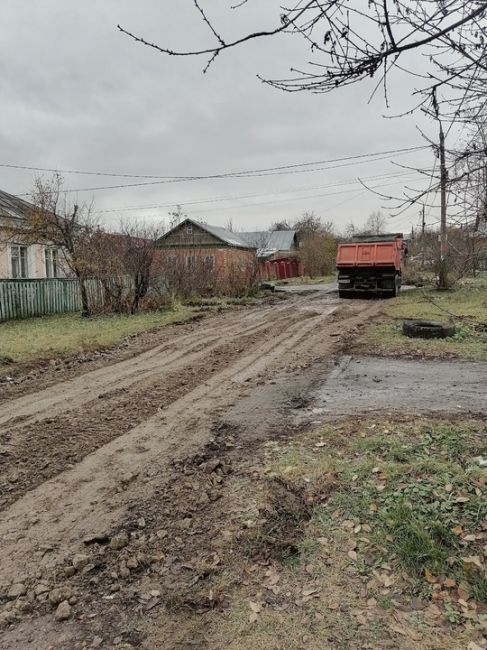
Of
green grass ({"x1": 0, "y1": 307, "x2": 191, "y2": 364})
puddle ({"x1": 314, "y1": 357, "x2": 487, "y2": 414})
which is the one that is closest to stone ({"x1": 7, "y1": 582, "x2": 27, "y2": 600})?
puddle ({"x1": 314, "y1": 357, "x2": 487, "y2": 414})

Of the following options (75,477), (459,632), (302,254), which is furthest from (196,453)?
(302,254)

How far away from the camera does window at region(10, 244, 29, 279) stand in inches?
885

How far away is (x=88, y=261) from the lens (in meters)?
16.2

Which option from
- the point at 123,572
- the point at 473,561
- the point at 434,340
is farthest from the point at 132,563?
the point at 434,340

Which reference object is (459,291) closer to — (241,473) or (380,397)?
(380,397)

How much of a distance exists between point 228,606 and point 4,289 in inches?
631

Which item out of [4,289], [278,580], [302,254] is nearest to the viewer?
[278,580]

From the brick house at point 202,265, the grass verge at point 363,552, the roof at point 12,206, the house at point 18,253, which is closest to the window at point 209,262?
the brick house at point 202,265

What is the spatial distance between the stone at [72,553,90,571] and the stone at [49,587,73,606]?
6.6 inches

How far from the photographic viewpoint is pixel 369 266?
63.4 feet

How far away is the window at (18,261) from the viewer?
22.5 metres

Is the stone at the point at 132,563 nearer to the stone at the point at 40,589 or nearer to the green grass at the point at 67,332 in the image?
the stone at the point at 40,589

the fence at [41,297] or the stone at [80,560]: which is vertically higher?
the fence at [41,297]

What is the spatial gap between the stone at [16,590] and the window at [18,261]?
2208cm
